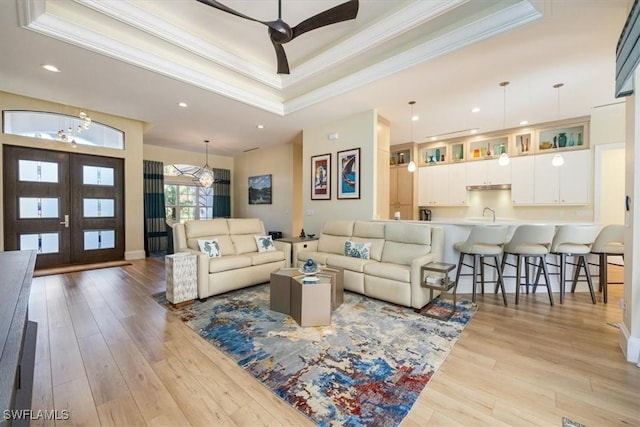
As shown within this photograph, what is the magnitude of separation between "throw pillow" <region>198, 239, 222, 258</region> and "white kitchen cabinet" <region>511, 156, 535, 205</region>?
5961 mm

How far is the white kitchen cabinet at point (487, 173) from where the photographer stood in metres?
5.71

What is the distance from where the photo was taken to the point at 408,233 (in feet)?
12.3

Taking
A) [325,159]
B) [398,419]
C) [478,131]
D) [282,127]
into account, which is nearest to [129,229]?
[282,127]

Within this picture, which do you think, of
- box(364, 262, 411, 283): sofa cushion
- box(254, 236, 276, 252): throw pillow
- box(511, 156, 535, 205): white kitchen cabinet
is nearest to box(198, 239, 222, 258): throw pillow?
box(254, 236, 276, 252): throw pillow

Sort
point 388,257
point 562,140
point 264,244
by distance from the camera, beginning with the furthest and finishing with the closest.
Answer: point 562,140, point 264,244, point 388,257

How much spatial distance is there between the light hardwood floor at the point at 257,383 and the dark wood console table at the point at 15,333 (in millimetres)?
168

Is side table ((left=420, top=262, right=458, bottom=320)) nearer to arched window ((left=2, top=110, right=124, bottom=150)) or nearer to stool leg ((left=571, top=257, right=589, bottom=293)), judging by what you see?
stool leg ((left=571, top=257, right=589, bottom=293))

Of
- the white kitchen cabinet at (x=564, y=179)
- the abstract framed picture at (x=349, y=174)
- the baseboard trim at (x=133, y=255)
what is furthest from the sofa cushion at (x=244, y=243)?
the white kitchen cabinet at (x=564, y=179)

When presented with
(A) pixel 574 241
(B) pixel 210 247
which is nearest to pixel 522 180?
(A) pixel 574 241

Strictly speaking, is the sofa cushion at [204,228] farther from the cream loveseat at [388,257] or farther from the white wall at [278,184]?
the white wall at [278,184]

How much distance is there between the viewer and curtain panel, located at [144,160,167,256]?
7.28m

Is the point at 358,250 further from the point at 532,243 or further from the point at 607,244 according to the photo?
the point at 607,244

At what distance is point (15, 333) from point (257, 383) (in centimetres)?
139

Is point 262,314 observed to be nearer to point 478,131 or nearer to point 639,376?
point 639,376
